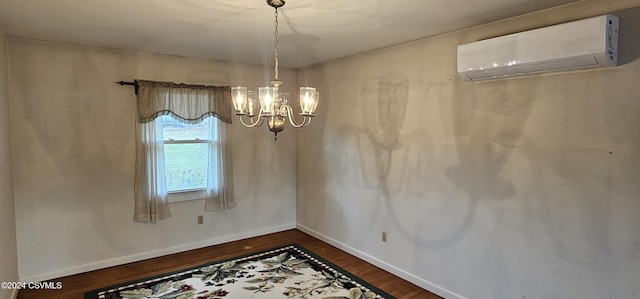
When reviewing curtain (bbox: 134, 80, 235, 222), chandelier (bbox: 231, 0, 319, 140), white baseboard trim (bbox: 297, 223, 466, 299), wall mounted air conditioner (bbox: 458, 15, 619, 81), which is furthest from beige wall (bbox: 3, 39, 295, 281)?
wall mounted air conditioner (bbox: 458, 15, 619, 81)

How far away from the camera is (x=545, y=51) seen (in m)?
2.20

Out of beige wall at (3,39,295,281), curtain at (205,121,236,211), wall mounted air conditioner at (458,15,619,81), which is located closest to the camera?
wall mounted air conditioner at (458,15,619,81)

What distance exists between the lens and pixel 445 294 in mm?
3096

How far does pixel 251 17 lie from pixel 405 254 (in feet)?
8.88

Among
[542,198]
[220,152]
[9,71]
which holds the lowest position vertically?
[542,198]

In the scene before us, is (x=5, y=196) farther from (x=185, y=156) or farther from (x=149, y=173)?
(x=185, y=156)

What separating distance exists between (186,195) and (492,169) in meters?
3.47

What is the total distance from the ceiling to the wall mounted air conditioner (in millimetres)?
235

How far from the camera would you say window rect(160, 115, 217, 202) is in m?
4.07

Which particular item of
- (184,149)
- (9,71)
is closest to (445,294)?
(184,149)

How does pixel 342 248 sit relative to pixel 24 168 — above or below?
below

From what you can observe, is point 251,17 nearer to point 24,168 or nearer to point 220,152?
point 220,152

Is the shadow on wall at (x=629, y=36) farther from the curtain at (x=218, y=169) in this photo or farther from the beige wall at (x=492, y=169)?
the curtain at (x=218, y=169)

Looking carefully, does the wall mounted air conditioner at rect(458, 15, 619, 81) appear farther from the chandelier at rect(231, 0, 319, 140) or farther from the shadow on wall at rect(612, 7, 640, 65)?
the chandelier at rect(231, 0, 319, 140)
